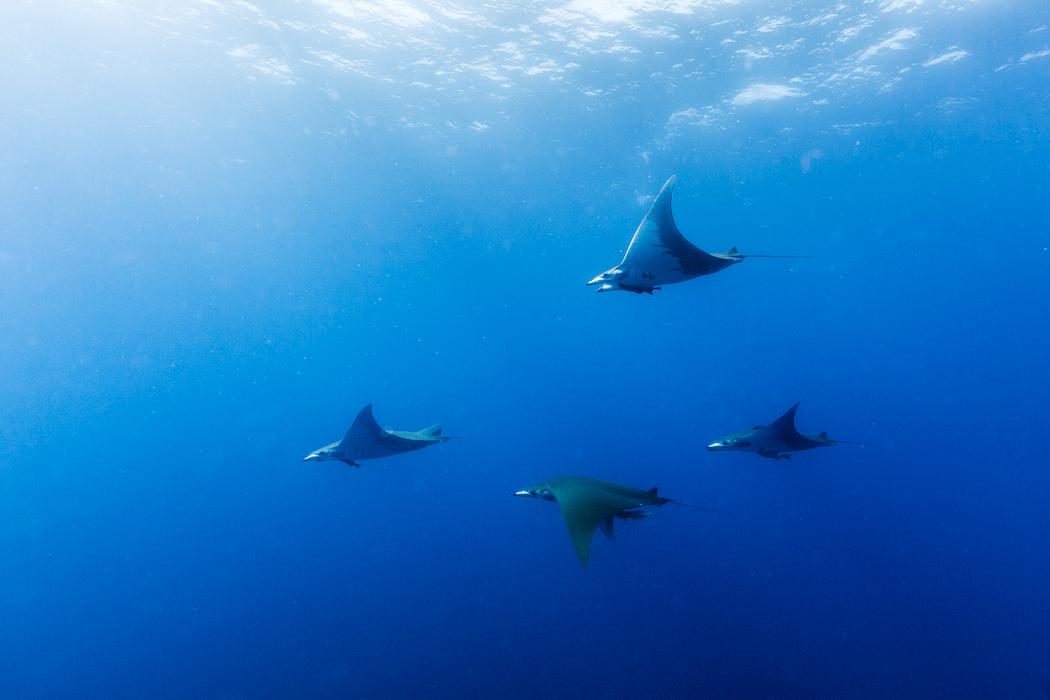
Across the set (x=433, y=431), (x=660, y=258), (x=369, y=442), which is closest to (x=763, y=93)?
(x=660, y=258)

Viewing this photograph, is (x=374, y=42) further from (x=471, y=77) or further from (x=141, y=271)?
(x=141, y=271)

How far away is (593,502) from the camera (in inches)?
177

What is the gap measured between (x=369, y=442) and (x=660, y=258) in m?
4.61

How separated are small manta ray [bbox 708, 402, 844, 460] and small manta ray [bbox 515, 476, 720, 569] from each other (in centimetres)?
232

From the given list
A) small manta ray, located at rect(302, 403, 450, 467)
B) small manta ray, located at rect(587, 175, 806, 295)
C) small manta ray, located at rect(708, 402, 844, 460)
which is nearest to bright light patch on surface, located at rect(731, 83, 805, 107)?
small manta ray, located at rect(708, 402, 844, 460)

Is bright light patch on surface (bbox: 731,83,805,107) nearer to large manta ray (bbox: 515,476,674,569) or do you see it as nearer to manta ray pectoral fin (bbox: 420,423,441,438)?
manta ray pectoral fin (bbox: 420,423,441,438)

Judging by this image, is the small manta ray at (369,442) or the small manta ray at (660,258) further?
the small manta ray at (369,442)

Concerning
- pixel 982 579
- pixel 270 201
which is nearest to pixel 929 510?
pixel 982 579

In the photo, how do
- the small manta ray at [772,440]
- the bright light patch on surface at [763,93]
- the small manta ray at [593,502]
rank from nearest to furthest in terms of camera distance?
1. the small manta ray at [593,502]
2. the small manta ray at [772,440]
3. the bright light patch on surface at [763,93]

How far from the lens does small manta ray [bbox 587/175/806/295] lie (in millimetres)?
4875

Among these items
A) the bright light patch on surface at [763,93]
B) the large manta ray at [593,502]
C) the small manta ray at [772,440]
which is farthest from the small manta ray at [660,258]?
the bright light patch on surface at [763,93]

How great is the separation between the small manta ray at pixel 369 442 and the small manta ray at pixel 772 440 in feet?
12.4

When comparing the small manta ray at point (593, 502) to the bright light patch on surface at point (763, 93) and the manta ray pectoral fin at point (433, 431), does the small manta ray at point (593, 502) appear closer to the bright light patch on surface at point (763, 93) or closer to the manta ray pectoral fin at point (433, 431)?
the manta ray pectoral fin at point (433, 431)

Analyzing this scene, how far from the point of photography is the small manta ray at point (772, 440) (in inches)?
254
